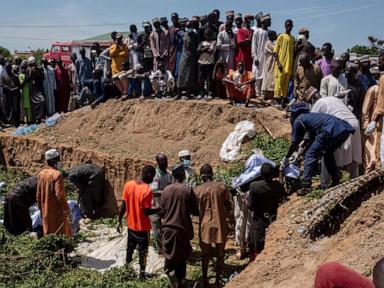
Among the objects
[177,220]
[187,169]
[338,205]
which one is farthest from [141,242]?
[338,205]

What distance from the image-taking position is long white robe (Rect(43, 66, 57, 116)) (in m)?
15.5

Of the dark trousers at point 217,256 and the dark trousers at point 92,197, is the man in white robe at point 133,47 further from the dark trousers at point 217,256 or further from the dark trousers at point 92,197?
the dark trousers at point 217,256

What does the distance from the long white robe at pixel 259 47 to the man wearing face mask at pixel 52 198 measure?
17.5ft

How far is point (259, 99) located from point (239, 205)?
4.29m

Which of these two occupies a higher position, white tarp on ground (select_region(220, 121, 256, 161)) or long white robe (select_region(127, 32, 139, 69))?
long white robe (select_region(127, 32, 139, 69))

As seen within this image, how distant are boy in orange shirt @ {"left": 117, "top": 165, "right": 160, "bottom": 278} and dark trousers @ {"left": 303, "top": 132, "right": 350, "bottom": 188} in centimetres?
218

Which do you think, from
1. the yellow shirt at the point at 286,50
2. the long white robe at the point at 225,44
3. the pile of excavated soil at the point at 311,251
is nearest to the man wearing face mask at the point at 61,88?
the long white robe at the point at 225,44

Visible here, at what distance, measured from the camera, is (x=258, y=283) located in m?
5.94

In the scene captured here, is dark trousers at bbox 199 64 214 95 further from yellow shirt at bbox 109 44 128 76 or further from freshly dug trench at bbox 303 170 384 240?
freshly dug trench at bbox 303 170 384 240

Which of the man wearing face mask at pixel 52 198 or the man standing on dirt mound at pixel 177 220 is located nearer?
the man standing on dirt mound at pixel 177 220

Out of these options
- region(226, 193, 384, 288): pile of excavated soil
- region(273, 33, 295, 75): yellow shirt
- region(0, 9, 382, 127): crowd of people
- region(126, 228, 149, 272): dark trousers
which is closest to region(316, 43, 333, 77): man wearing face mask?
region(0, 9, 382, 127): crowd of people

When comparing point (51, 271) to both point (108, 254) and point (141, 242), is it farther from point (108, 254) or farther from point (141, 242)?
point (108, 254)

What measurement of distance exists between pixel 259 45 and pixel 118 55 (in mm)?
4078

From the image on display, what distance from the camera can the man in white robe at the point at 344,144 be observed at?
26.5ft
